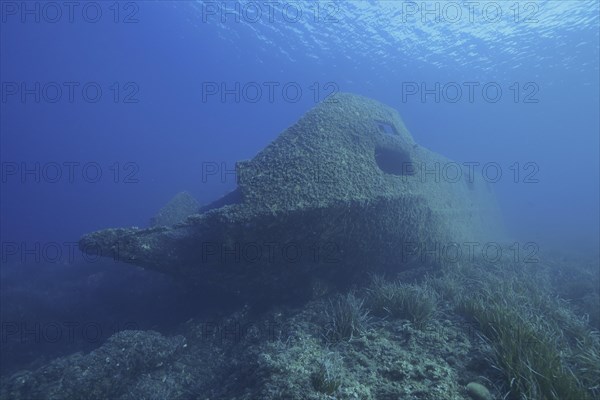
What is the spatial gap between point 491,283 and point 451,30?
26108mm

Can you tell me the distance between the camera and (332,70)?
127 ft

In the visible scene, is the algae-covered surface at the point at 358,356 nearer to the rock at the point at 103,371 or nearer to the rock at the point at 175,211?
the rock at the point at 103,371

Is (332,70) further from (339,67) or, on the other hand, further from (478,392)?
(478,392)

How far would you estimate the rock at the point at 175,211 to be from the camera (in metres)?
12.6

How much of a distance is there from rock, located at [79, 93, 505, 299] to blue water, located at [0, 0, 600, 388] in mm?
3202

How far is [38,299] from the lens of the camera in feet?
43.3

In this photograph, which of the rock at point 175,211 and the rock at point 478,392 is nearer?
the rock at point 478,392

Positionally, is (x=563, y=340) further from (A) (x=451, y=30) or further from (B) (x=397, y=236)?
(A) (x=451, y=30)

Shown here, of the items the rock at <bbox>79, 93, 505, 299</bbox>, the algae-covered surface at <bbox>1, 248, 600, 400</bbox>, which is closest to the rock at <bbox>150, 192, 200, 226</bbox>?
the rock at <bbox>79, 93, 505, 299</bbox>

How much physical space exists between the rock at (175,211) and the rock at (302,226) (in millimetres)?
5192

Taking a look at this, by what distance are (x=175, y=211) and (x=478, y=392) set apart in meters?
12.2

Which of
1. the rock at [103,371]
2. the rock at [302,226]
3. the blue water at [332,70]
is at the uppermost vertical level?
the blue water at [332,70]

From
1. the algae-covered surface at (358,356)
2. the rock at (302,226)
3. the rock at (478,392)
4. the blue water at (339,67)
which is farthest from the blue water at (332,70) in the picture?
the rock at (478,392)

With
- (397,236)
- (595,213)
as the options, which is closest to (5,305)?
(397,236)
